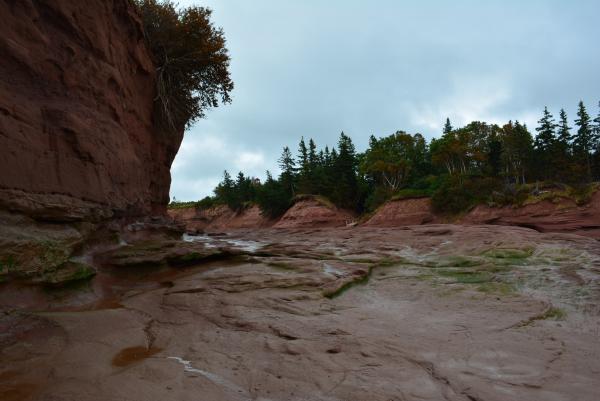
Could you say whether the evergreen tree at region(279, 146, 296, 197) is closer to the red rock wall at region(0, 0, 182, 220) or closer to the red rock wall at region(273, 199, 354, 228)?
the red rock wall at region(273, 199, 354, 228)

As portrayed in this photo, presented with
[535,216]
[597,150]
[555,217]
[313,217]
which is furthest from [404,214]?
[597,150]

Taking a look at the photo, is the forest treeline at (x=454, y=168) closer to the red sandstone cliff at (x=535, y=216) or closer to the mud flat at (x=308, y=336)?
the red sandstone cliff at (x=535, y=216)

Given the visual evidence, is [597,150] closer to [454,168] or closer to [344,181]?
[454,168]

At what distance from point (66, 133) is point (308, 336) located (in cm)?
570

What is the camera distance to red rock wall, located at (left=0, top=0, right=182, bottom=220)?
5.49 m

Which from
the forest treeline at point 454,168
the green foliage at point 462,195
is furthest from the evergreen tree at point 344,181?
the green foliage at point 462,195

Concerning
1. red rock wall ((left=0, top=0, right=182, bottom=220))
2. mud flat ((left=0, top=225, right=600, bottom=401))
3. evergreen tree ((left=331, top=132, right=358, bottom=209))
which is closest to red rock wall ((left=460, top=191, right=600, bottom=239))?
mud flat ((left=0, top=225, right=600, bottom=401))

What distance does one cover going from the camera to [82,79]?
746 cm

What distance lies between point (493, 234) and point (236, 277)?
10.1 metres

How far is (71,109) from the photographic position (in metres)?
7.00

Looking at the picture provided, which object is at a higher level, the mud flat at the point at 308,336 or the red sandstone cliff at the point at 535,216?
the red sandstone cliff at the point at 535,216

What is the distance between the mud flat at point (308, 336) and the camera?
278cm

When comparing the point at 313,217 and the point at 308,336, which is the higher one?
the point at 313,217

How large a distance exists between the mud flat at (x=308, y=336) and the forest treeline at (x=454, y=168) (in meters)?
26.5
